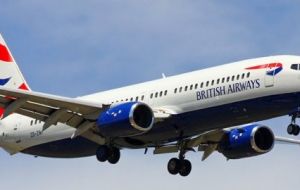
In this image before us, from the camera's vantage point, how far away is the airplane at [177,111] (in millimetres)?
47344

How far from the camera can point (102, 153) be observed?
5100 centimetres

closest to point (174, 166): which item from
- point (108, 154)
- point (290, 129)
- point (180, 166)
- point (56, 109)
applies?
point (180, 166)

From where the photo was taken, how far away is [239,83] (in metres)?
47.8

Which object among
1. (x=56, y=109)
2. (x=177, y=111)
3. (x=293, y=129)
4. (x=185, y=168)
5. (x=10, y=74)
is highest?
(x=10, y=74)

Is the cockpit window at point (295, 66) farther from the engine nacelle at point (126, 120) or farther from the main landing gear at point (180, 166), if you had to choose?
the main landing gear at point (180, 166)

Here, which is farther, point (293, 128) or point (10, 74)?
point (10, 74)

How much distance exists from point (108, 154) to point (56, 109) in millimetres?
3672

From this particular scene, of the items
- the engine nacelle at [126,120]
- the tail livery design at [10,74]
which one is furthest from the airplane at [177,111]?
the tail livery design at [10,74]

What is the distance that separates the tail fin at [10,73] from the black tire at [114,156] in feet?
38.6

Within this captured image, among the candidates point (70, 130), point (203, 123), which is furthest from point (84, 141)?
point (203, 123)

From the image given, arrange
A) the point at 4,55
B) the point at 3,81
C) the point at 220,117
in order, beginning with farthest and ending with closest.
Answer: the point at 4,55, the point at 3,81, the point at 220,117

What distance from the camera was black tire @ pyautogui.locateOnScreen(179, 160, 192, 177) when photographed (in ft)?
181

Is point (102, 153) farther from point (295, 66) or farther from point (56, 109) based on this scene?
point (295, 66)

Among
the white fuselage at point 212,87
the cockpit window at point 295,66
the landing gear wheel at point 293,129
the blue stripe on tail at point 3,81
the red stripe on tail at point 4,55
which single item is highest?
the red stripe on tail at point 4,55
